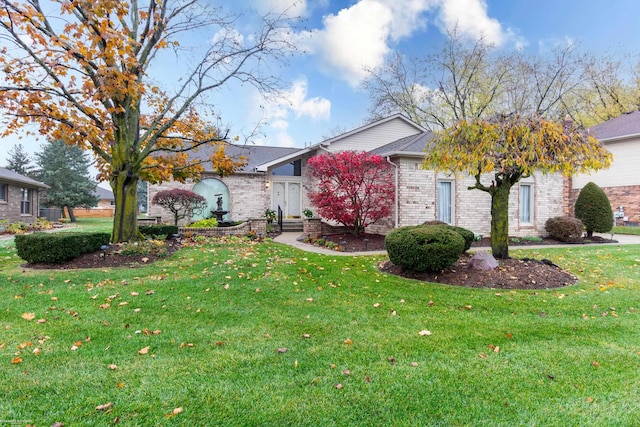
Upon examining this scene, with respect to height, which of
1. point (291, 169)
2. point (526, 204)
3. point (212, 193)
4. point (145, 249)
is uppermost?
point (291, 169)

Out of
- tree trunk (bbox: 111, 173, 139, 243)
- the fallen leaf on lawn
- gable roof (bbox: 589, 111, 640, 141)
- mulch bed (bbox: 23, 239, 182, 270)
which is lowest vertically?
the fallen leaf on lawn

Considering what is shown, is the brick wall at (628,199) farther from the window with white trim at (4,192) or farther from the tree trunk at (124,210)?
the window with white trim at (4,192)

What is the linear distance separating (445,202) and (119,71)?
10827 millimetres

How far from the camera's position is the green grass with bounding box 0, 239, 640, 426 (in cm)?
244

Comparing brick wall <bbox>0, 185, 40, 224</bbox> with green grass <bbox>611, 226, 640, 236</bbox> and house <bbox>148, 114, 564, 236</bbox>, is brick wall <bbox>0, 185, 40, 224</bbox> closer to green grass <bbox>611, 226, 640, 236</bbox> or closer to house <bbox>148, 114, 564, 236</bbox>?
house <bbox>148, 114, 564, 236</bbox>

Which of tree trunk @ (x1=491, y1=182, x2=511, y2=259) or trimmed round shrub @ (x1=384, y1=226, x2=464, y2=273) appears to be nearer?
trimmed round shrub @ (x1=384, y1=226, x2=464, y2=273)

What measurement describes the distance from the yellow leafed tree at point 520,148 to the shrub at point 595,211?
27.0 ft

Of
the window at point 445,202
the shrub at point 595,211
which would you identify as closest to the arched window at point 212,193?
the window at point 445,202

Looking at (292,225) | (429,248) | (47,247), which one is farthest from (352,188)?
(47,247)

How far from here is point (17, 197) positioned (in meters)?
20.6

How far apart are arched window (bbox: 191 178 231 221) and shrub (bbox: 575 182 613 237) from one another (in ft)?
50.7

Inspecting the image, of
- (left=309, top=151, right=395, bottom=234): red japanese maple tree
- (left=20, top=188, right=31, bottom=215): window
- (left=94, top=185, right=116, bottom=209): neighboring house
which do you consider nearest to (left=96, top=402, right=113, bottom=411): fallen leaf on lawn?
(left=309, top=151, right=395, bottom=234): red japanese maple tree

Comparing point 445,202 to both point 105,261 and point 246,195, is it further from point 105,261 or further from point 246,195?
point 105,261

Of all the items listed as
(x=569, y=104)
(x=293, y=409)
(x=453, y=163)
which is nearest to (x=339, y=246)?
(x=453, y=163)
